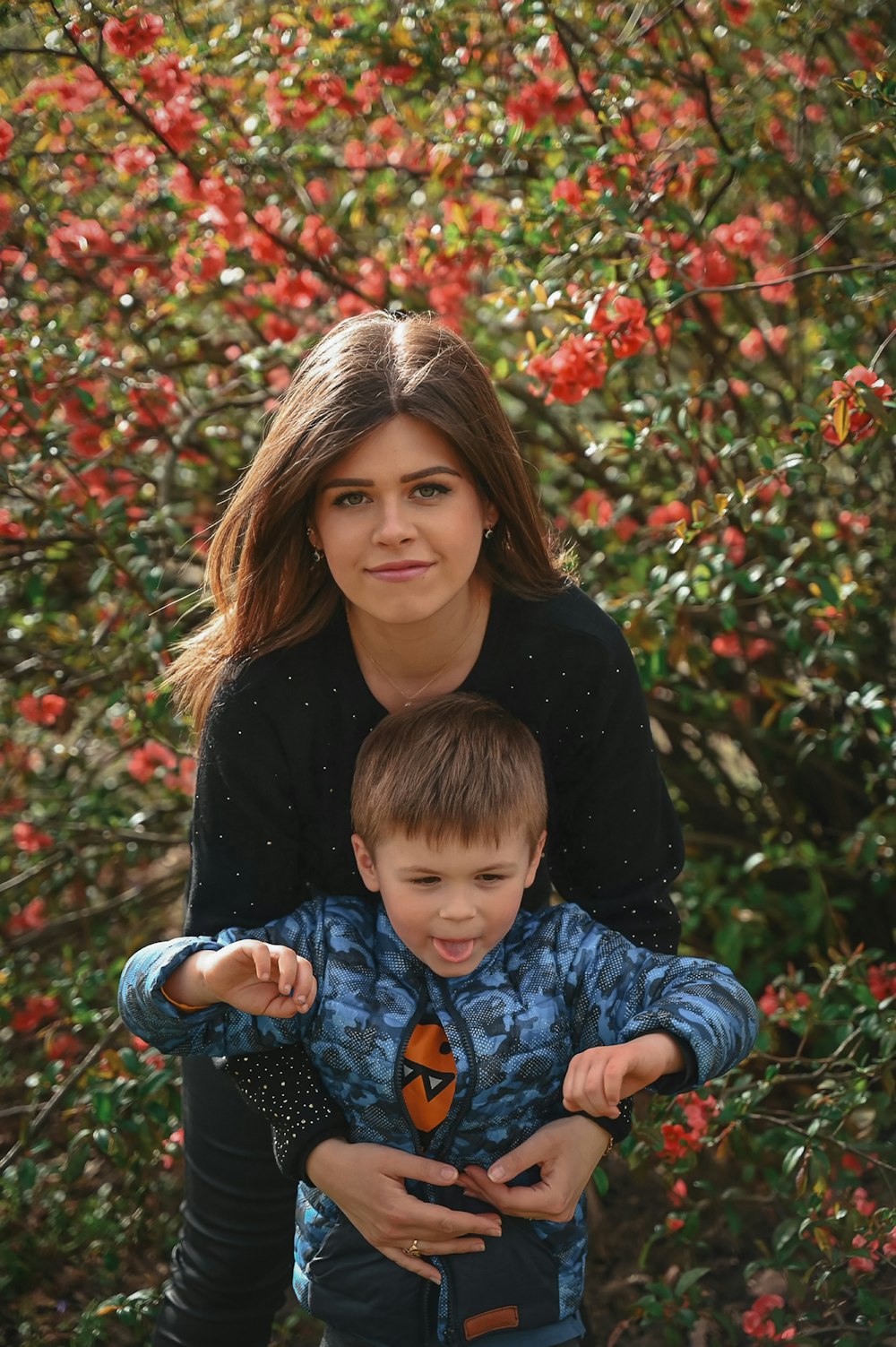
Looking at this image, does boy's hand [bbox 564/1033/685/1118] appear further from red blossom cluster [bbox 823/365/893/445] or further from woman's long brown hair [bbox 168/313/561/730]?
red blossom cluster [bbox 823/365/893/445]

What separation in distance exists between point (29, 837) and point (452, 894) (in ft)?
5.48

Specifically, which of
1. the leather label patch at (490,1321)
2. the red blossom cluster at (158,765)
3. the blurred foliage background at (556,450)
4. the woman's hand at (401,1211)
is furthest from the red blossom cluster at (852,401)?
the red blossom cluster at (158,765)

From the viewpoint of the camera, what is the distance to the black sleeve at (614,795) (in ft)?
6.00

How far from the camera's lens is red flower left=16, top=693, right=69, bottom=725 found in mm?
2865

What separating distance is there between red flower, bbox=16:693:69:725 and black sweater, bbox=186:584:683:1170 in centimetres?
111

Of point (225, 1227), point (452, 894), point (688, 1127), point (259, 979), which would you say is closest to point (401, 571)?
point (452, 894)

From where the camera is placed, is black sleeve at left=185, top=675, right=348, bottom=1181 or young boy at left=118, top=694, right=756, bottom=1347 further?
black sleeve at left=185, top=675, right=348, bottom=1181

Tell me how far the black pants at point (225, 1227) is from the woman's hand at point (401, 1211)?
0.33 m

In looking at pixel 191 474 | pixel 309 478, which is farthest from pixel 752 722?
pixel 309 478

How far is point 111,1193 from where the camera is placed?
9.25ft

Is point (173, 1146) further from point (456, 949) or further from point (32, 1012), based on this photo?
point (456, 949)

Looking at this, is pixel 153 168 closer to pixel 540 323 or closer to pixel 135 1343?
pixel 540 323

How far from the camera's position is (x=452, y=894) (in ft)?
5.36

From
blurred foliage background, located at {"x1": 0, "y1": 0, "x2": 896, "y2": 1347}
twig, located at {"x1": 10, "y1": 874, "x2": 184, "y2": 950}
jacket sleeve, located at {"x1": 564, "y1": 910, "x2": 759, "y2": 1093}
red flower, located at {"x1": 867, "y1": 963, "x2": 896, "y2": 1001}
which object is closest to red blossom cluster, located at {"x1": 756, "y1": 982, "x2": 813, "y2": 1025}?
blurred foliage background, located at {"x1": 0, "y1": 0, "x2": 896, "y2": 1347}
